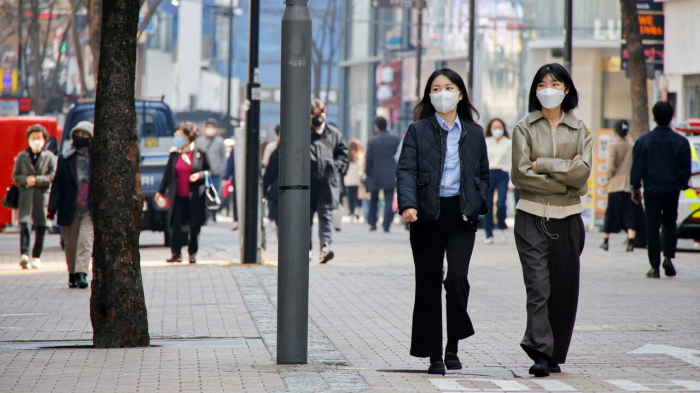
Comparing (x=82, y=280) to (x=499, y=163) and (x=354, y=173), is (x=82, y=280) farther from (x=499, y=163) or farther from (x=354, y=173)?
(x=354, y=173)

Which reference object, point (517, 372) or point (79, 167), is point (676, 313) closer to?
point (517, 372)

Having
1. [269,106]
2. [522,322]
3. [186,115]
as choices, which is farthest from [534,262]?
[269,106]

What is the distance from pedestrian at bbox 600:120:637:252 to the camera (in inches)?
679

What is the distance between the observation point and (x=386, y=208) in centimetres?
2314

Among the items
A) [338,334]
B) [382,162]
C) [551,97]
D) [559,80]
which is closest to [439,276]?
[551,97]

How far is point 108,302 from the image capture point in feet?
26.6

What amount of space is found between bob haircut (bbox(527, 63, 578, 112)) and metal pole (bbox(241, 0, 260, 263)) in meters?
7.44

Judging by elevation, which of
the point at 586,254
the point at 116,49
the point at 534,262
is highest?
the point at 116,49

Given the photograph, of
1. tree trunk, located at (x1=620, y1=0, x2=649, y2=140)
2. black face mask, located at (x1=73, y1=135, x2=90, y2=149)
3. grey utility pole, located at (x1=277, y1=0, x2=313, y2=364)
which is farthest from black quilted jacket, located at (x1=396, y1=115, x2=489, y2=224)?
tree trunk, located at (x1=620, y1=0, x2=649, y2=140)

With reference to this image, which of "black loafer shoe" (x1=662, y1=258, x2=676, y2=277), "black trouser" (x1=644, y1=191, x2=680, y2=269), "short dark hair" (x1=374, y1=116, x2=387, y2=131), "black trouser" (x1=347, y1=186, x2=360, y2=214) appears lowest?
"black trouser" (x1=347, y1=186, x2=360, y2=214)

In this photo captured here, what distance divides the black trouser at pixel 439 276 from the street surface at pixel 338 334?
24 cm

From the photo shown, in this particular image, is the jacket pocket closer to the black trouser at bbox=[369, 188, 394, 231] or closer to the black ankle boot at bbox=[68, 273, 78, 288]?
the black ankle boot at bbox=[68, 273, 78, 288]

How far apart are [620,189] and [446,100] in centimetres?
1078

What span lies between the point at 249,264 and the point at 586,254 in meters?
5.00
